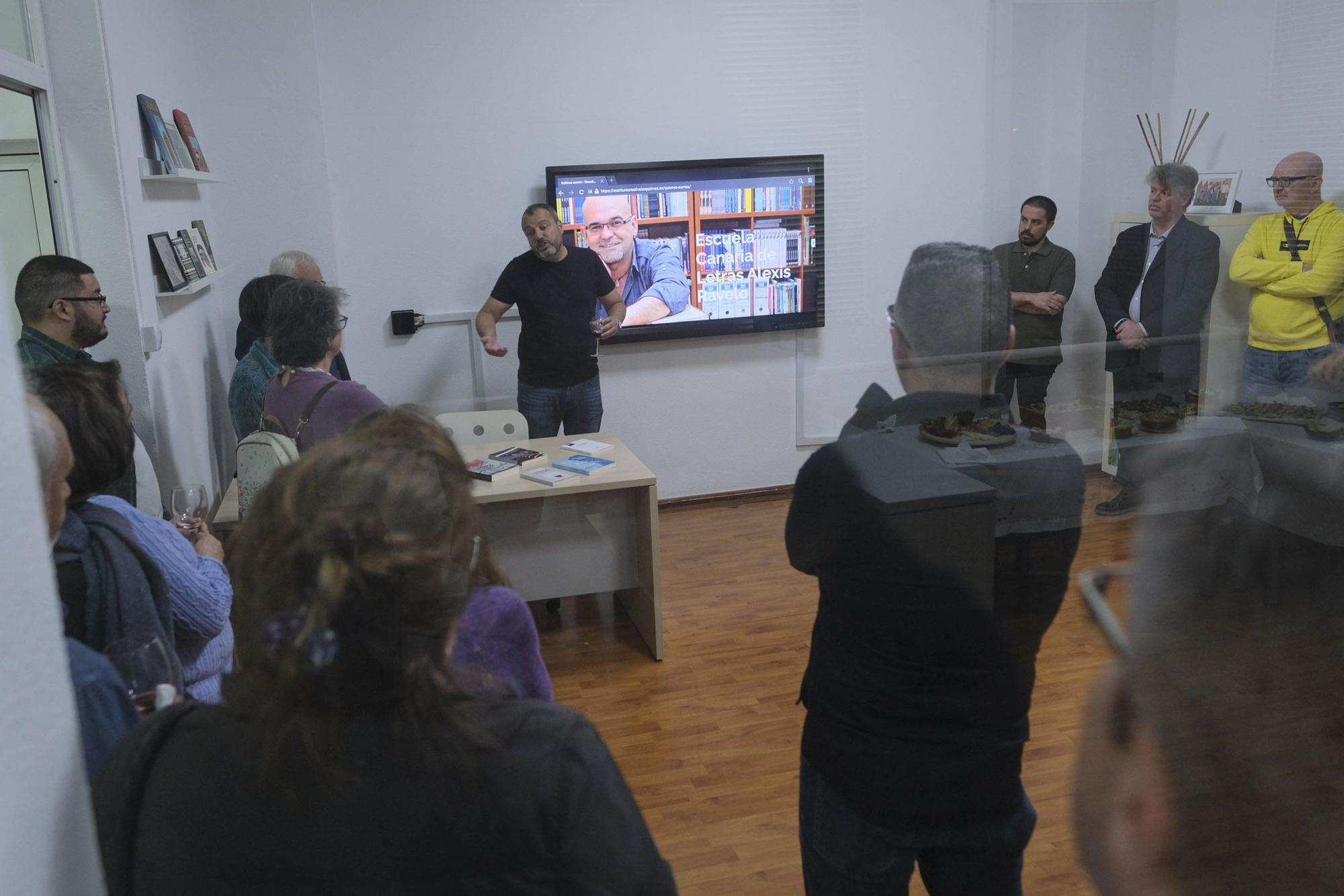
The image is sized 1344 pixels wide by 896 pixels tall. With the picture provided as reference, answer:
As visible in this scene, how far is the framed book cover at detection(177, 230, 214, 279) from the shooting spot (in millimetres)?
2662

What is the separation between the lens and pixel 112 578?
833mm

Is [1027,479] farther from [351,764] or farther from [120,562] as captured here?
[120,562]

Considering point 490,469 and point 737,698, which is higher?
point 490,469

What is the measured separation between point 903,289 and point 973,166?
244 mm

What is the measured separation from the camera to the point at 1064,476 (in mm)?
1103

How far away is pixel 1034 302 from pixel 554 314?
0.68 m

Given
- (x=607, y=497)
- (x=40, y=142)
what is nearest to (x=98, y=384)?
(x=607, y=497)

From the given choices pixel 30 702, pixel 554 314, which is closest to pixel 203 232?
pixel 554 314

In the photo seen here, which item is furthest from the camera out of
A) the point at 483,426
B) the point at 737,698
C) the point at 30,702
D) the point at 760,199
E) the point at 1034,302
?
the point at 760,199

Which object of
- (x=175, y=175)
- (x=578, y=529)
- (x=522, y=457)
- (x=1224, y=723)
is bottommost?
(x=1224, y=723)

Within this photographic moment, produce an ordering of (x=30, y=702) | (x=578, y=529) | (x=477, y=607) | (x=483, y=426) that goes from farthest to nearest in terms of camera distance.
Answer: (x=578, y=529), (x=483, y=426), (x=477, y=607), (x=30, y=702)

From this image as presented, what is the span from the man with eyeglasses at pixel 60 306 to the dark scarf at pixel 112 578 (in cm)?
93

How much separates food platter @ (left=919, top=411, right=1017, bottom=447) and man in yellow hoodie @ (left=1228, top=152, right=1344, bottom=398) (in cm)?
26

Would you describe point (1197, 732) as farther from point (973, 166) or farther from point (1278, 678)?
point (973, 166)
